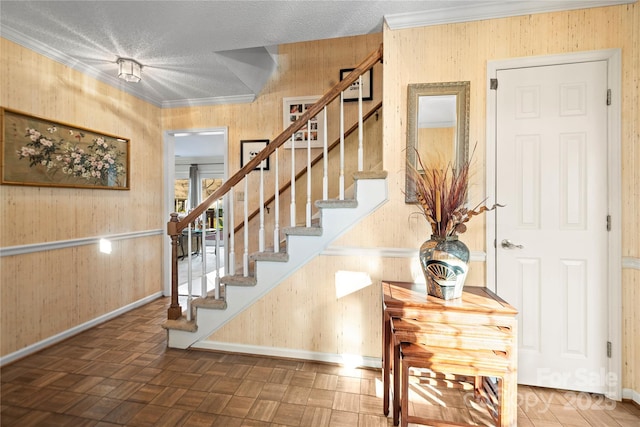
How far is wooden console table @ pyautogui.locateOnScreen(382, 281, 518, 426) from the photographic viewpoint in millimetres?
1470

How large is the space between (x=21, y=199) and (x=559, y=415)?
4056 millimetres

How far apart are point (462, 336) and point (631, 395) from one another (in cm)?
134

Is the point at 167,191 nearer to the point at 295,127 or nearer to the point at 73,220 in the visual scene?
the point at 73,220

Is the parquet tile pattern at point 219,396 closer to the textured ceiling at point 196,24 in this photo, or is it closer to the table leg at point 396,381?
the table leg at point 396,381

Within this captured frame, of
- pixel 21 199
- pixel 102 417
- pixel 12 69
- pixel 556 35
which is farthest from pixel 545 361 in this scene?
pixel 12 69

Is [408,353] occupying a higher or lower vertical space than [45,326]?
higher

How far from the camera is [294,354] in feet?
7.75

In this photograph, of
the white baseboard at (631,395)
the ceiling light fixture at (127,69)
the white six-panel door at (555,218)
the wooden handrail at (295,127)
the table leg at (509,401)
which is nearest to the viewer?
the table leg at (509,401)

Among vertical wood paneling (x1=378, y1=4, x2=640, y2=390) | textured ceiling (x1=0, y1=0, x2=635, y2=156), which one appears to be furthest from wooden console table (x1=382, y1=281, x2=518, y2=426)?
textured ceiling (x1=0, y1=0, x2=635, y2=156)

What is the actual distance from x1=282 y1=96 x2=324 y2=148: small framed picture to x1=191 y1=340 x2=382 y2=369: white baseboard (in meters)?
2.10

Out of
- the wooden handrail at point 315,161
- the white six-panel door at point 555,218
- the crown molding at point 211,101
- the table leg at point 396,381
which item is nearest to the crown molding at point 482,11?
the white six-panel door at point 555,218

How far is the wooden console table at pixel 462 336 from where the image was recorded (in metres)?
1.47

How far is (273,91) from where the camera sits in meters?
3.47

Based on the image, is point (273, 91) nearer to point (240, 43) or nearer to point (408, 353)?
point (240, 43)
